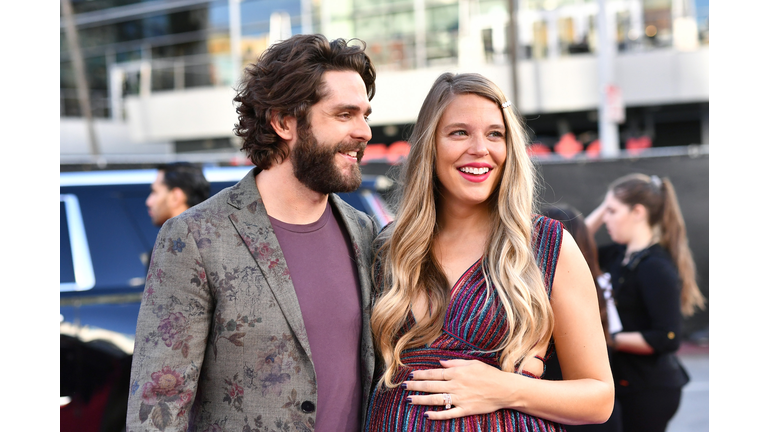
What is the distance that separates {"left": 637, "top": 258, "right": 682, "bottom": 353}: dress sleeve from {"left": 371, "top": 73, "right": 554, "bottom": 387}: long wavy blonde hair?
1.88 metres

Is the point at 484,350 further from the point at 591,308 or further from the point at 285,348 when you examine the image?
the point at 285,348

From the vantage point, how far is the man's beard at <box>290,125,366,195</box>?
2459 millimetres

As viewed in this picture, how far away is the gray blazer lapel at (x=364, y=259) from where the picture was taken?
2.48 m

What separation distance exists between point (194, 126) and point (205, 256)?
19.0 m

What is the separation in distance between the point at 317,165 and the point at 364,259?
443 mm

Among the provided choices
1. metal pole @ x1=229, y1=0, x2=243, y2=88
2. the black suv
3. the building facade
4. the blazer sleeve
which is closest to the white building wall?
the building facade

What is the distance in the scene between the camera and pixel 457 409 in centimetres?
232

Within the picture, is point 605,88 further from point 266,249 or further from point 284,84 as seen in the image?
point 266,249

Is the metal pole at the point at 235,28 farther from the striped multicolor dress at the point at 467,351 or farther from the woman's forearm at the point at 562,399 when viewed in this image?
the woman's forearm at the point at 562,399

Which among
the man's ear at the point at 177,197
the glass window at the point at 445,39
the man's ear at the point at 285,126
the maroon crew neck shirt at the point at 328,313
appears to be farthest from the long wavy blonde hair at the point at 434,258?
the glass window at the point at 445,39

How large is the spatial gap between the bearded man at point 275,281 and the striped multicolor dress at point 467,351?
119mm

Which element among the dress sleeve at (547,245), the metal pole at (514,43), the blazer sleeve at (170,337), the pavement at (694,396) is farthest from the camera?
the metal pole at (514,43)

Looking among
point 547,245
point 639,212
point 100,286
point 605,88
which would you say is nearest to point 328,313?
point 547,245
